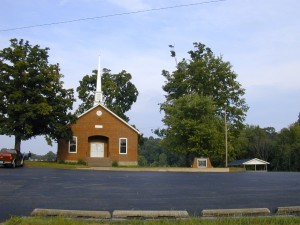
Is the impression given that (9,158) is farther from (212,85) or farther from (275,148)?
(275,148)

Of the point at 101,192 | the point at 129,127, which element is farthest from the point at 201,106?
the point at 101,192

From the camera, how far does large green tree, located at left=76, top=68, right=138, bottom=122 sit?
68.2 meters

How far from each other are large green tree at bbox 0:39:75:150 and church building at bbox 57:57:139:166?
7.42 metres

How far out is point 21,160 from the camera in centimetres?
3675

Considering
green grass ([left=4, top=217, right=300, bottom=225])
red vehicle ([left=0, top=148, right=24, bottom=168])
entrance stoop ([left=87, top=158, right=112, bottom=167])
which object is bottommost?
green grass ([left=4, top=217, right=300, bottom=225])

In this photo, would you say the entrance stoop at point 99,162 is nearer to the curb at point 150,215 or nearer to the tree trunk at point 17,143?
the tree trunk at point 17,143

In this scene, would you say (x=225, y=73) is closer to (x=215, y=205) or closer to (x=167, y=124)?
(x=167, y=124)

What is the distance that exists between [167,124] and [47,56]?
655 inches

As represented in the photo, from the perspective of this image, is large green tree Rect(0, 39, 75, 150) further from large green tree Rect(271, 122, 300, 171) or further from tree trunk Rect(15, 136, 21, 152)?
large green tree Rect(271, 122, 300, 171)

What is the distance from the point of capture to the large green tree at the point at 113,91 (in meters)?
68.2

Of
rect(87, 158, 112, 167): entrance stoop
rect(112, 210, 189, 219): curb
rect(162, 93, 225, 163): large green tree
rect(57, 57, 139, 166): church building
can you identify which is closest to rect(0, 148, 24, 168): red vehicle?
rect(87, 158, 112, 167): entrance stoop

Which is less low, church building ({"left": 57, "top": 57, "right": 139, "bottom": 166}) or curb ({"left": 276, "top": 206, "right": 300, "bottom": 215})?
church building ({"left": 57, "top": 57, "right": 139, "bottom": 166})

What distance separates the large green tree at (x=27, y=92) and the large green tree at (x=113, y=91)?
82.7 ft

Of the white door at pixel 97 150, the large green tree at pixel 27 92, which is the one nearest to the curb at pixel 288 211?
the large green tree at pixel 27 92
